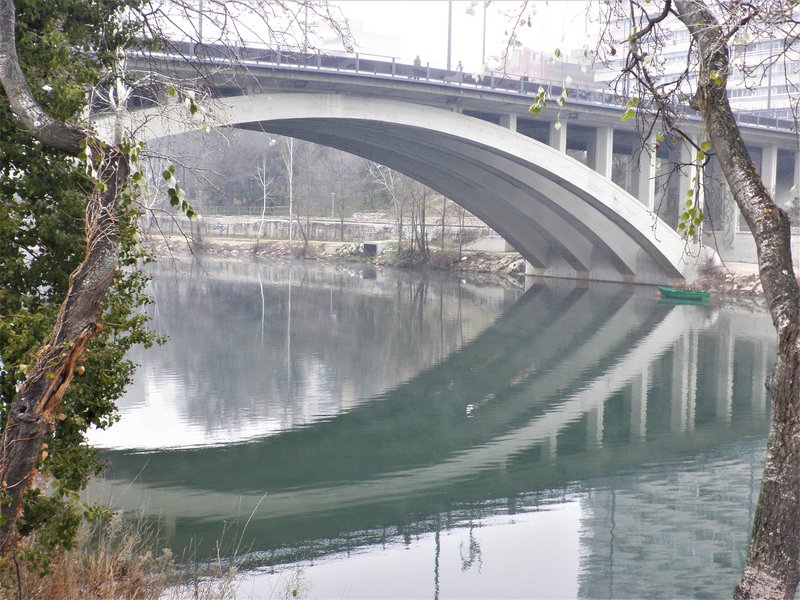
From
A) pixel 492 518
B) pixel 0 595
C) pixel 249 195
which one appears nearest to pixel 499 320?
pixel 492 518

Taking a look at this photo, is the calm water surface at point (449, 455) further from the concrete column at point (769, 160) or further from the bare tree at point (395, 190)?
the bare tree at point (395, 190)

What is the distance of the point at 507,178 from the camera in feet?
92.7

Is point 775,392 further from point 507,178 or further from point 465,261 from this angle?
point 465,261

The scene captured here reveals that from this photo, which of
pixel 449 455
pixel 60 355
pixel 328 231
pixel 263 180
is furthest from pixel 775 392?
pixel 263 180

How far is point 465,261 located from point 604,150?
12137 millimetres

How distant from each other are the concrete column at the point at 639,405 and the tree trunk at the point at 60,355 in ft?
27.3

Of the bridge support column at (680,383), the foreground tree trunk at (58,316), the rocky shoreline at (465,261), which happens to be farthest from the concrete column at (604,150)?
the foreground tree trunk at (58,316)

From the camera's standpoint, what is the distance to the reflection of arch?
74.8 feet

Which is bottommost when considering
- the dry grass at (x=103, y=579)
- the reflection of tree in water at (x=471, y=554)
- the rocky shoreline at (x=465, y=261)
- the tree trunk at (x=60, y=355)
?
the reflection of tree in water at (x=471, y=554)

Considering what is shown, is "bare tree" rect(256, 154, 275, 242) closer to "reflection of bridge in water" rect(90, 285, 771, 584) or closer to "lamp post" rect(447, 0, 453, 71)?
"lamp post" rect(447, 0, 453, 71)

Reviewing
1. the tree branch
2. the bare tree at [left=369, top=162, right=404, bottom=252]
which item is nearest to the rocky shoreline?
the bare tree at [left=369, top=162, right=404, bottom=252]

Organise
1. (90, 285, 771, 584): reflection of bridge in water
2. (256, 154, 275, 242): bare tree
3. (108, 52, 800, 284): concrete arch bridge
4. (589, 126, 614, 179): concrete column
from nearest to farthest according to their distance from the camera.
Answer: (90, 285, 771, 584): reflection of bridge in water
(108, 52, 800, 284): concrete arch bridge
(589, 126, 614, 179): concrete column
(256, 154, 275, 242): bare tree

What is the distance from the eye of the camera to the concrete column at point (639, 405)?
11.3 m

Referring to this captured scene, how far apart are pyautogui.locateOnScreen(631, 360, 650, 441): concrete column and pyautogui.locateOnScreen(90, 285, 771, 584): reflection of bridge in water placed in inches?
1.2
